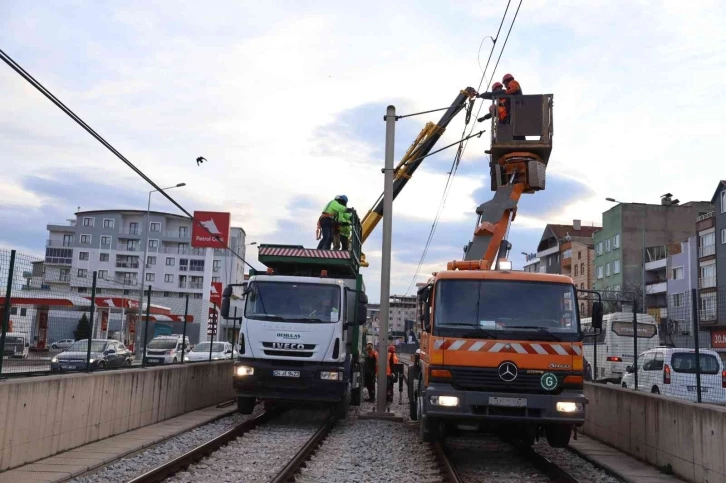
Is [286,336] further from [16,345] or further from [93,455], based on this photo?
[16,345]

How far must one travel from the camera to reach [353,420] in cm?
1616

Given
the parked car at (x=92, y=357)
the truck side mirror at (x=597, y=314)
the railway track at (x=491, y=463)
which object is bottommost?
the railway track at (x=491, y=463)

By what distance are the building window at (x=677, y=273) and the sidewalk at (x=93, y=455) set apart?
55483 millimetres

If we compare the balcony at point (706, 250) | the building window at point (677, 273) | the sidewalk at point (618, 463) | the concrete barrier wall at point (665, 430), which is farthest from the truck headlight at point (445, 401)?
the building window at point (677, 273)

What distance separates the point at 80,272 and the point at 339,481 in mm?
4741

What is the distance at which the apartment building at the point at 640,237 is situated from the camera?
68.8 metres

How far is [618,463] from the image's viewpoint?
10.7m

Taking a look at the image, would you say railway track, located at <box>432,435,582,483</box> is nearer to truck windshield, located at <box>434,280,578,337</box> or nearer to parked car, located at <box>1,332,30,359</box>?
truck windshield, located at <box>434,280,578,337</box>

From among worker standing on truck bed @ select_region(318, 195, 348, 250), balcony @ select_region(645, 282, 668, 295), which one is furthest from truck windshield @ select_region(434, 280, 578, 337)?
balcony @ select_region(645, 282, 668, 295)

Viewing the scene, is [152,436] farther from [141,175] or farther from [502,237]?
[502,237]

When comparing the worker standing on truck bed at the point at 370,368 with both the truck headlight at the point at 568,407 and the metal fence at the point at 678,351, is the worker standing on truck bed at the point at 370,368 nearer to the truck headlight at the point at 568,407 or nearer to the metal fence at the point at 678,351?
the metal fence at the point at 678,351

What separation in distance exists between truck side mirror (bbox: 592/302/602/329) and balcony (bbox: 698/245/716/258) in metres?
50.3

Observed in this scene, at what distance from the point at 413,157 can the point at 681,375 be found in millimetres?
9421

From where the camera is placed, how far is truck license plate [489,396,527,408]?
9836 mm
